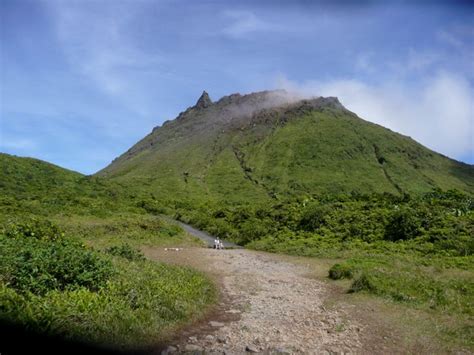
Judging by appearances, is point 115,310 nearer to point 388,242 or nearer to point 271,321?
point 271,321

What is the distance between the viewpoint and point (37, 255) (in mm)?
12359

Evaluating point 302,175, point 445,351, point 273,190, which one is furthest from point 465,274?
point 302,175

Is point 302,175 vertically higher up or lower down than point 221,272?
higher up

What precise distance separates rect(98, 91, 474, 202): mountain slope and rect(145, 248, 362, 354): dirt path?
7290cm

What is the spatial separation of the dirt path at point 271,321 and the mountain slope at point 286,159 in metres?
72.9

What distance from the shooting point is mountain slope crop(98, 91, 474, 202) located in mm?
111812

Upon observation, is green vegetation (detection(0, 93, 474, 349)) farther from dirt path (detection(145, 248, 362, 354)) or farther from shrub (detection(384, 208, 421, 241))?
dirt path (detection(145, 248, 362, 354))

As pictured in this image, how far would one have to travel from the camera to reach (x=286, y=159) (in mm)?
133250

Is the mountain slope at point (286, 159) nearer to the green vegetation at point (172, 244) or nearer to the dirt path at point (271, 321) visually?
the green vegetation at point (172, 244)

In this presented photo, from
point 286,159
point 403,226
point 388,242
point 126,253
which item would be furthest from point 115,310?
point 286,159

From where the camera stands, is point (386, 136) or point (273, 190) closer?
point (273, 190)

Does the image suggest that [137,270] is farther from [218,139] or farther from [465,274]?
[218,139]

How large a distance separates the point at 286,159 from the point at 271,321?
400ft

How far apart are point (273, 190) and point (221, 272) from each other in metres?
87.2
